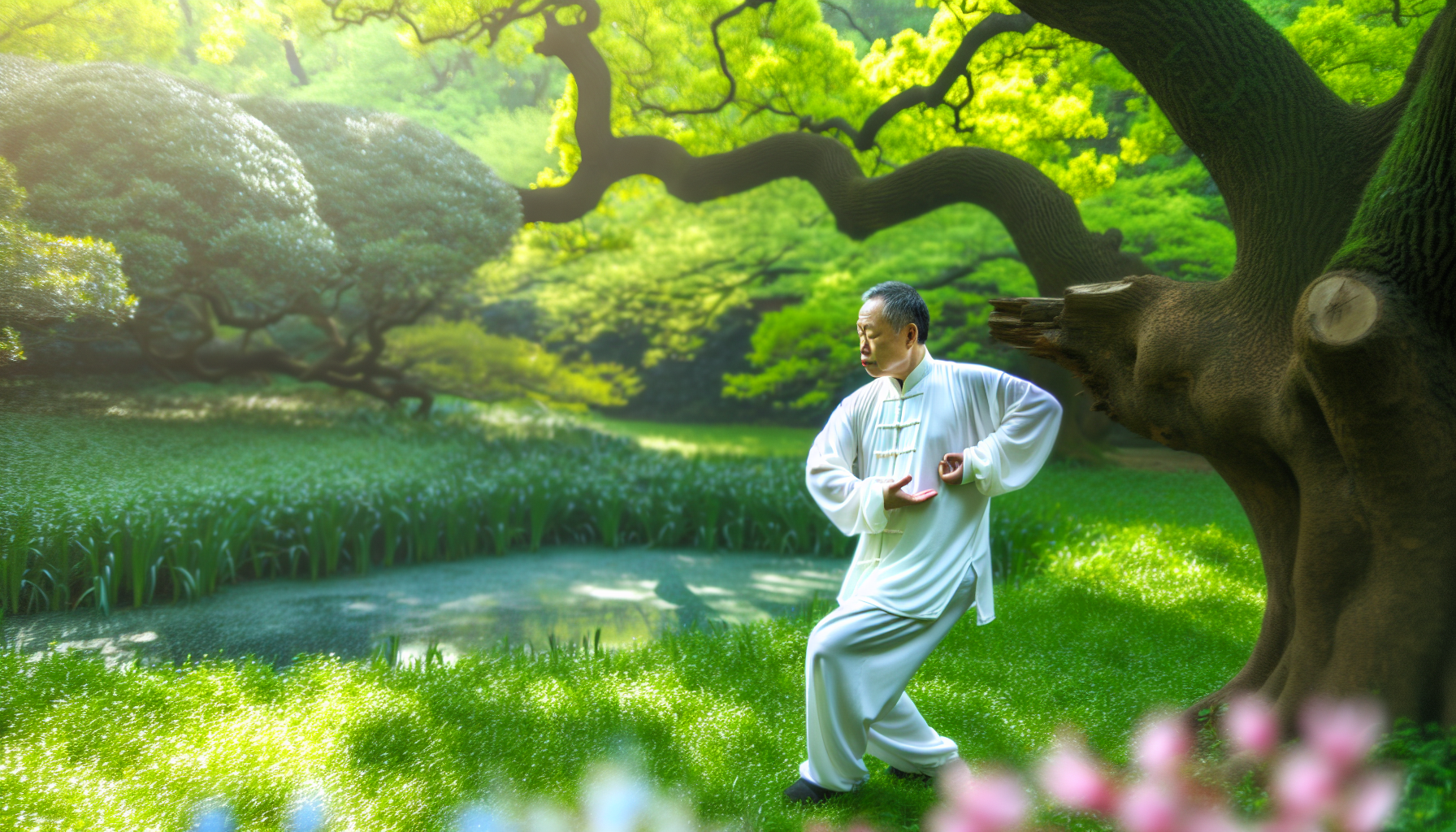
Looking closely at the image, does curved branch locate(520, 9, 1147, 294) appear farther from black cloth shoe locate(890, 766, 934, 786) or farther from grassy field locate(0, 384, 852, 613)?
black cloth shoe locate(890, 766, 934, 786)

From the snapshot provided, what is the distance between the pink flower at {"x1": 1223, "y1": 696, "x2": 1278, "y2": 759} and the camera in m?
0.52

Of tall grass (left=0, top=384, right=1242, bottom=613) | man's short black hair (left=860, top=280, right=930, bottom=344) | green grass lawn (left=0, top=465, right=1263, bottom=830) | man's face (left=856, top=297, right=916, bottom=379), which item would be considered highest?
man's short black hair (left=860, top=280, right=930, bottom=344)

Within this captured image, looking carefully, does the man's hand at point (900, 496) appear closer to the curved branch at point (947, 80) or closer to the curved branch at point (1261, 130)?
the curved branch at point (1261, 130)

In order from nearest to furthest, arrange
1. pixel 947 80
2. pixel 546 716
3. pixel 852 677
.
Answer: pixel 852 677, pixel 546 716, pixel 947 80

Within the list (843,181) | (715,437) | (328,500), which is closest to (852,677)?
(328,500)

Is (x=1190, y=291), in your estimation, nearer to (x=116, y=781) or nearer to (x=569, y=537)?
(x=116, y=781)

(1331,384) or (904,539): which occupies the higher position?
(1331,384)

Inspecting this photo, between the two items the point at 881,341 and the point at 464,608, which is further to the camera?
the point at 464,608

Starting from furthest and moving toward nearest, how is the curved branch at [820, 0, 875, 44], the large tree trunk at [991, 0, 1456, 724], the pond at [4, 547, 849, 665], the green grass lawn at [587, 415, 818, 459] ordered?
1. the green grass lawn at [587, 415, 818, 459]
2. the curved branch at [820, 0, 875, 44]
3. the pond at [4, 547, 849, 665]
4. the large tree trunk at [991, 0, 1456, 724]

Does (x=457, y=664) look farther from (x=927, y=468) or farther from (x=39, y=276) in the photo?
(x=39, y=276)

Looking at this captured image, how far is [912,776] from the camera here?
2.25 meters

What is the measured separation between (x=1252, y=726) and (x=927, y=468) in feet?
5.40

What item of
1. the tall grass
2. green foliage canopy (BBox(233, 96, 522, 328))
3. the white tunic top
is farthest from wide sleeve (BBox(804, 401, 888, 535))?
green foliage canopy (BBox(233, 96, 522, 328))

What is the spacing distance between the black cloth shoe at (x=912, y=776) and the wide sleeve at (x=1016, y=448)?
2.66 feet
